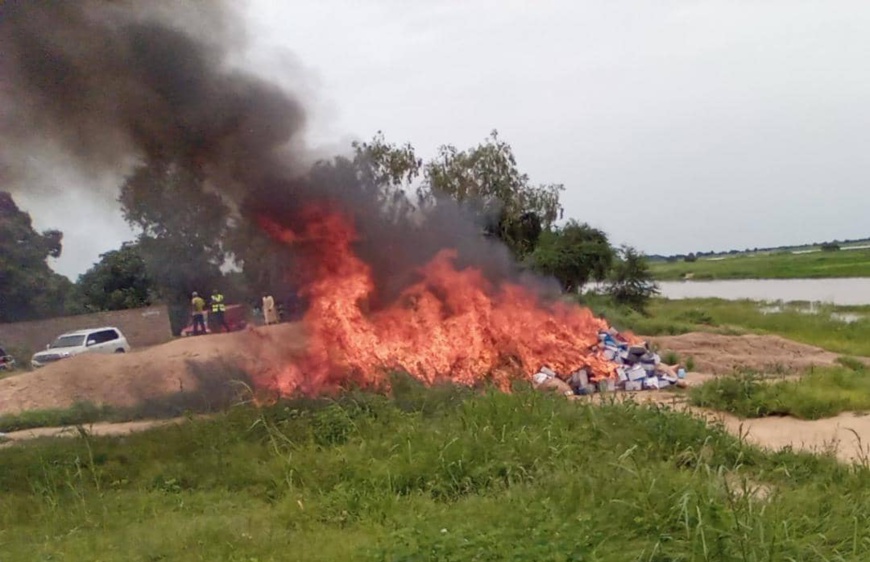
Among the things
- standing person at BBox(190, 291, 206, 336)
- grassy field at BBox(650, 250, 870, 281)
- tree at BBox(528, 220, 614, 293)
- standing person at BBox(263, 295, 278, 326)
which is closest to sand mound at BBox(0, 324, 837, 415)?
standing person at BBox(263, 295, 278, 326)

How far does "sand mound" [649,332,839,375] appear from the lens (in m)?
16.8

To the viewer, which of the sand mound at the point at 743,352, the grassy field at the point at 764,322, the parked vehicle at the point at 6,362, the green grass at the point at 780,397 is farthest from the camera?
the parked vehicle at the point at 6,362

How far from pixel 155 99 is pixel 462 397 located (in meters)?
6.78

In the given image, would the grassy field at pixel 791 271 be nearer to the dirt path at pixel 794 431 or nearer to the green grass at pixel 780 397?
the green grass at pixel 780 397

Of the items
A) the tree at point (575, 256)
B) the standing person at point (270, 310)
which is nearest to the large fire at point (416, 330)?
the standing person at point (270, 310)

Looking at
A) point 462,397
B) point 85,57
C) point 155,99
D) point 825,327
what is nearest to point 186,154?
point 155,99

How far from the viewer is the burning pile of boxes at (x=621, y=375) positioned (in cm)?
1408

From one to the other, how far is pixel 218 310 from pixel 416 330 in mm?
12427

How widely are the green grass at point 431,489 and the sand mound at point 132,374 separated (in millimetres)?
5103

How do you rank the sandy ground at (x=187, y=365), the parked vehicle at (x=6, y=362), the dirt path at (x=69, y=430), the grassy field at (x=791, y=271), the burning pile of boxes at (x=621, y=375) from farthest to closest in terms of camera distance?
the grassy field at (x=791, y=271) → the parked vehicle at (x=6, y=362) → the burning pile of boxes at (x=621, y=375) → the sandy ground at (x=187, y=365) → the dirt path at (x=69, y=430)

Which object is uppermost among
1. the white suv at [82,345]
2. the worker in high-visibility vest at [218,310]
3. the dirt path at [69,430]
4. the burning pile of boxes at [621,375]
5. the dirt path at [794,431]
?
the worker in high-visibility vest at [218,310]

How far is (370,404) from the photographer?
974 centimetres

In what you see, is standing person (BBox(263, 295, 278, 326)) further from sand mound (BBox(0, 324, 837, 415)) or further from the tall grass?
the tall grass

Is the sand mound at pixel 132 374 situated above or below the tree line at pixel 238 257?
below
